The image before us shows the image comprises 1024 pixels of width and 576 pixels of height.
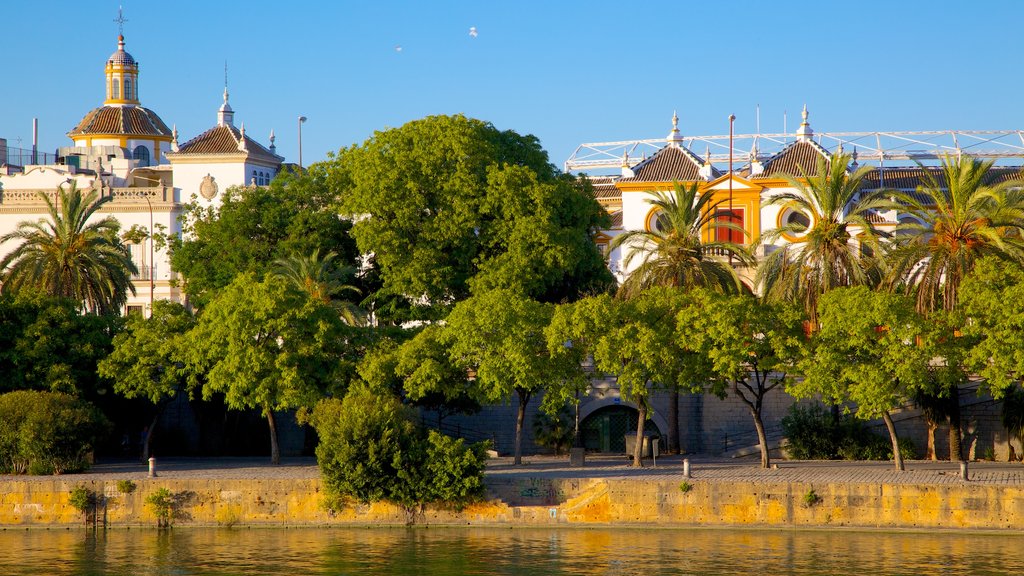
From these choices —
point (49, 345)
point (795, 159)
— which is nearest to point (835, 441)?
point (49, 345)

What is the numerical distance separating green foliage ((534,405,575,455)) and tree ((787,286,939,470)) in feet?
32.0

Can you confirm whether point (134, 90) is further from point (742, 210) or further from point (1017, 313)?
point (1017, 313)

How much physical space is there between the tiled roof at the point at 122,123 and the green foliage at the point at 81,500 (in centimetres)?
6626

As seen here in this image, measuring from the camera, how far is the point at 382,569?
34.0 m

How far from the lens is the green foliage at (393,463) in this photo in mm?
39281

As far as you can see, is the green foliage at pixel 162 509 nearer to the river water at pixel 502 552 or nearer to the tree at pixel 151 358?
the river water at pixel 502 552

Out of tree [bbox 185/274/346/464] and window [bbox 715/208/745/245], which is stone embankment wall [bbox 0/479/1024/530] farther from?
window [bbox 715/208/745/245]

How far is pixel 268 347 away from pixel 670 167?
33571 millimetres

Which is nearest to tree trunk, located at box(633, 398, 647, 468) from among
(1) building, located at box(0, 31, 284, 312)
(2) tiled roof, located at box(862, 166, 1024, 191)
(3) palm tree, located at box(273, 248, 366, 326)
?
(3) palm tree, located at box(273, 248, 366, 326)

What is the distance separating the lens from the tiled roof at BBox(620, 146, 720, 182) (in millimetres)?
72312

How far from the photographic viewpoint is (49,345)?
45.8 m

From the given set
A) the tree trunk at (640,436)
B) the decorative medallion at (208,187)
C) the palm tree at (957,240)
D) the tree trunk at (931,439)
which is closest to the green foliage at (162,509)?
the tree trunk at (640,436)

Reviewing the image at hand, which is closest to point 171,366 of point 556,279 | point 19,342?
point 19,342

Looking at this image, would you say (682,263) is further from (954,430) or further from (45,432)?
(45,432)
